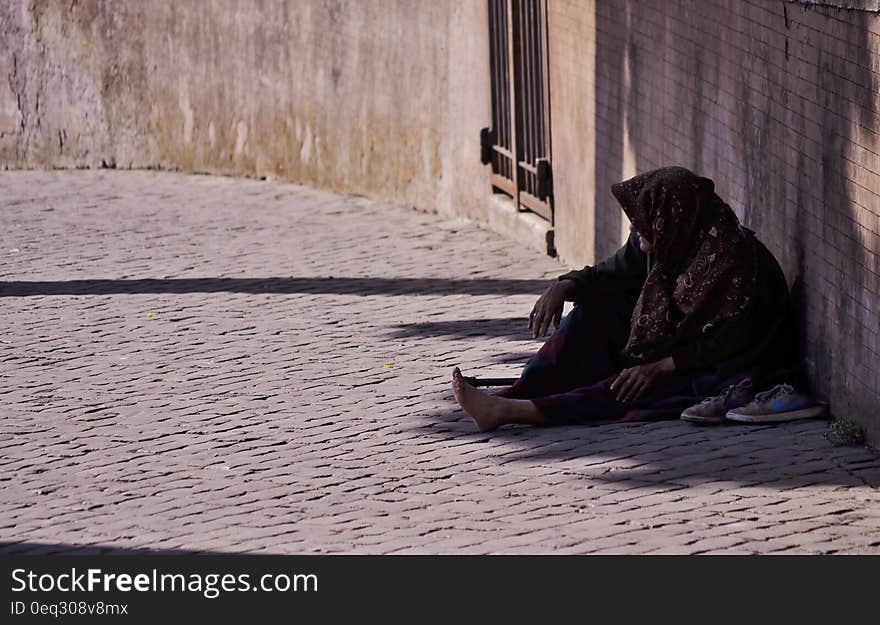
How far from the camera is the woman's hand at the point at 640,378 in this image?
20.8 ft

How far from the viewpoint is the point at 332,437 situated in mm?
6500

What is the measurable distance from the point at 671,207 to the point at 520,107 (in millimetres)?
5138

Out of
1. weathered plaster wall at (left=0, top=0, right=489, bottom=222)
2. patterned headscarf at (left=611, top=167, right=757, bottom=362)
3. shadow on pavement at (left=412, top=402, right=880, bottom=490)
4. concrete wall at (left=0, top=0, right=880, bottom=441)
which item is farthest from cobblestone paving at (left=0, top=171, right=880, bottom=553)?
weathered plaster wall at (left=0, top=0, right=489, bottom=222)

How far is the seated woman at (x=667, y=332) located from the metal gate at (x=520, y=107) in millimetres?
4380

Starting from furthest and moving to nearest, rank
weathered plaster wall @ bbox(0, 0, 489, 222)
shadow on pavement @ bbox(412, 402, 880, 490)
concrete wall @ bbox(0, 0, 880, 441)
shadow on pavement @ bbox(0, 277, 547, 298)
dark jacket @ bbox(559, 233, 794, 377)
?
weathered plaster wall @ bbox(0, 0, 489, 222), shadow on pavement @ bbox(0, 277, 547, 298), dark jacket @ bbox(559, 233, 794, 377), concrete wall @ bbox(0, 0, 880, 441), shadow on pavement @ bbox(412, 402, 880, 490)

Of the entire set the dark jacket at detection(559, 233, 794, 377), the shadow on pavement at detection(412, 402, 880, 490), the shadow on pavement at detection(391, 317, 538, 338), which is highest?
the dark jacket at detection(559, 233, 794, 377)

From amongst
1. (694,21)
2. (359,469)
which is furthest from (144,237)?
(359,469)

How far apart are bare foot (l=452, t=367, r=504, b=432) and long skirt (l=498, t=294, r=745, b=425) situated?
0.51ft

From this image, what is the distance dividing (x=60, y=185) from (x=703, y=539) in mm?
11239

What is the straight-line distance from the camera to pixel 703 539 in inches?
196

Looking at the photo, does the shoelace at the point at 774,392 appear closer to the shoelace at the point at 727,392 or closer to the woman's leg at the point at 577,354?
the shoelace at the point at 727,392

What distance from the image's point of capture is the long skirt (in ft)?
21.0

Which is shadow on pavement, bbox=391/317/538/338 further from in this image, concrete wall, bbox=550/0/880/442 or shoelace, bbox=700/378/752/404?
shoelace, bbox=700/378/752/404

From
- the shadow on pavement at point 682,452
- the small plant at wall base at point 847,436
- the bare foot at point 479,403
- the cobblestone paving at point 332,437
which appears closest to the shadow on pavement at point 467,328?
the cobblestone paving at point 332,437
